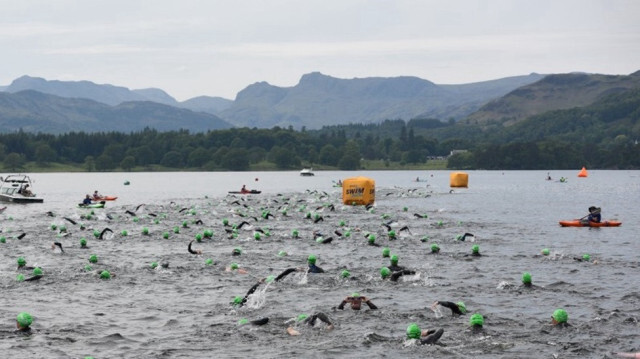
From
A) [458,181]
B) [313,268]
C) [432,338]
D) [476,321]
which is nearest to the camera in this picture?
[432,338]

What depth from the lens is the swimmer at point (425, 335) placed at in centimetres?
2258

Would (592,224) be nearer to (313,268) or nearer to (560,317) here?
(313,268)

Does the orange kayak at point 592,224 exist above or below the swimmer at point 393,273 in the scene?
above

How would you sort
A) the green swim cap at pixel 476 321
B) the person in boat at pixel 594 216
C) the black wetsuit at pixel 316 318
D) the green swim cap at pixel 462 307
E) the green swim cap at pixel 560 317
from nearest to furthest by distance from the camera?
the green swim cap at pixel 476 321 < the black wetsuit at pixel 316 318 < the green swim cap at pixel 560 317 < the green swim cap at pixel 462 307 < the person in boat at pixel 594 216

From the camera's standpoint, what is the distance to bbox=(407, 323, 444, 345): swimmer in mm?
22578

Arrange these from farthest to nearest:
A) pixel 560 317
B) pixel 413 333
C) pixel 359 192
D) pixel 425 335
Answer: pixel 359 192 → pixel 560 317 → pixel 425 335 → pixel 413 333

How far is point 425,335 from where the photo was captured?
23.1 meters

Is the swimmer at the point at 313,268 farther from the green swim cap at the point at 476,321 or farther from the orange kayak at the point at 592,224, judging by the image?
the orange kayak at the point at 592,224

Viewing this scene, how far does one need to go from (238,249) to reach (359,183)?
44847 mm

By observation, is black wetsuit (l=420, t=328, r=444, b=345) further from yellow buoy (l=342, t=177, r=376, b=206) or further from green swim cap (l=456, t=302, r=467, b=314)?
yellow buoy (l=342, t=177, r=376, b=206)

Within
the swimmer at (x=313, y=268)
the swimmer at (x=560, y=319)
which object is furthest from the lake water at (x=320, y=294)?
the swimmer at (x=313, y=268)

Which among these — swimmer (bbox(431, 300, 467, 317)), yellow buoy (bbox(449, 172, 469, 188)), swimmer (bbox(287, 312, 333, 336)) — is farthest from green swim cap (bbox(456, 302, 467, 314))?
yellow buoy (bbox(449, 172, 469, 188))

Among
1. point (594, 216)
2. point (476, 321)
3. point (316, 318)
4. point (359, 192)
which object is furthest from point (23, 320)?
point (359, 192)

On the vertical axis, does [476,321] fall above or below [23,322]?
above
